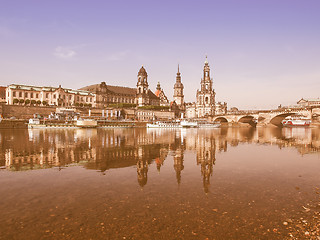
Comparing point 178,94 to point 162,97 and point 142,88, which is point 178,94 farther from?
point 142,88

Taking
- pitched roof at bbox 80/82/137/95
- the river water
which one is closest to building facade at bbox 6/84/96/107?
pitched roof at bbox 80/82/137/95

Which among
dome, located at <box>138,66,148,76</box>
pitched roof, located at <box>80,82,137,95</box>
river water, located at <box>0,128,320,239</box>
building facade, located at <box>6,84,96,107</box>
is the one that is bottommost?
river water, located at <box>0,128,320,239</box>

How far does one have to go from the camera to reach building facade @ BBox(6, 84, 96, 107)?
8756 centimetres

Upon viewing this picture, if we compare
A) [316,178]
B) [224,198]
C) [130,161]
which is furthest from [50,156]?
[316,178]

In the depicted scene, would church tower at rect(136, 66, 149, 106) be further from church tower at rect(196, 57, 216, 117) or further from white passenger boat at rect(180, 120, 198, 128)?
white passenger boat at rect(180, 120, 198, 128)

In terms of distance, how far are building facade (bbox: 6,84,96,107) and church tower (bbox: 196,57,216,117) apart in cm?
6390

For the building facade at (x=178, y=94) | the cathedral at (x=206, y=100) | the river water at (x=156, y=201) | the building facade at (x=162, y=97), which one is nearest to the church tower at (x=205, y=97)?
the cathedral at (x=206, y=100)

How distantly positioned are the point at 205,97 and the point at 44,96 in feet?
284

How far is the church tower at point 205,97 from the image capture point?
431ft

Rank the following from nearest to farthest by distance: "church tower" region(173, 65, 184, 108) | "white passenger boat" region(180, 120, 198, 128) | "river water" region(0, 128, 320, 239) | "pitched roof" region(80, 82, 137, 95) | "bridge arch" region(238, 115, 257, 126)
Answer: "river water" region(0, 128, 320, 239) → "white passenger boat" region(180, 120, 198, 128) → "bridge arch" region(238, 115, 257, 126) → "pitched roof" region(80, 82, 137, 95) → "church tower" region(173, 65, 184, 108)

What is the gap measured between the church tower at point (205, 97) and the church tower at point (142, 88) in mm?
32512

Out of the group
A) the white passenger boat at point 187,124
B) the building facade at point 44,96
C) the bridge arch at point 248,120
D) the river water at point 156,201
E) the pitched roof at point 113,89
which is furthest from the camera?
the pitched roof at point 113,89

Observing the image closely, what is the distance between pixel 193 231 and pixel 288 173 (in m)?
8.56

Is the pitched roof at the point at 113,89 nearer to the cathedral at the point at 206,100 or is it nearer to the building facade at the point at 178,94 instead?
the building facade at the point at 178,94
